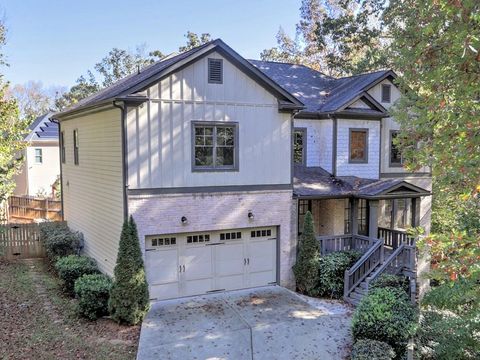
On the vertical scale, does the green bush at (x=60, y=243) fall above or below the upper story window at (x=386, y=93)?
below

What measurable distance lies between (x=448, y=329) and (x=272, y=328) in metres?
4.44

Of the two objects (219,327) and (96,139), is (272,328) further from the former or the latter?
Answer: (96,139)

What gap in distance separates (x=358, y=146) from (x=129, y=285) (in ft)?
36.5

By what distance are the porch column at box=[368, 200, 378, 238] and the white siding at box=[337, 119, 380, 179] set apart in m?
2.02

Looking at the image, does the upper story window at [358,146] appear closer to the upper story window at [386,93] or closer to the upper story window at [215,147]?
the upper story window at [386,93]

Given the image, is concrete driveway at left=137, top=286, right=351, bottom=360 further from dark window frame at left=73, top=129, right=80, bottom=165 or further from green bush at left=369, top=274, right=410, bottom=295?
dark window frame at left=73, top=129, right=80, bottom=165

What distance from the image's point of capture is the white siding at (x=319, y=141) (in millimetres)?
17438

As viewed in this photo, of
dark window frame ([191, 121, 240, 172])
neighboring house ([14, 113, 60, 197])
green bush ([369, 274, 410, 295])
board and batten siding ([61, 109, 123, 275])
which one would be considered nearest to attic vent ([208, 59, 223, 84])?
dark window frame ([191, 121, 240, 172])

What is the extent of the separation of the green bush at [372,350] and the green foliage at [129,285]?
570cm

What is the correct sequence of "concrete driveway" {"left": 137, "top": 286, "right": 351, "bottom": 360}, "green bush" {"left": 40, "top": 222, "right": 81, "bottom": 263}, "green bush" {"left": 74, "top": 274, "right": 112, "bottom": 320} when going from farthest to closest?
"green bush" {"left": 40, "top": 222, "right": 81, "bottom": 263} → "green bush" {"left": 74, "top": 274, "right": 112, "bottom": 320} → "concrete driveway" {"left": 137, "top": 286, "right": 351, "bottom": 360}

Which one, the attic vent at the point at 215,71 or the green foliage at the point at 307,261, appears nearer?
the attic vent at the point at 215,71

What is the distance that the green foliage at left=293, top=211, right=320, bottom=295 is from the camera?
14.3 m

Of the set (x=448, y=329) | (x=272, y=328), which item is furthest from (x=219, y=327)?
(x=448, y=329)

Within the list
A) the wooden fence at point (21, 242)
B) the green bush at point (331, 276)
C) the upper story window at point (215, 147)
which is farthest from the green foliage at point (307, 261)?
the wooden fence at point (21, 242)
